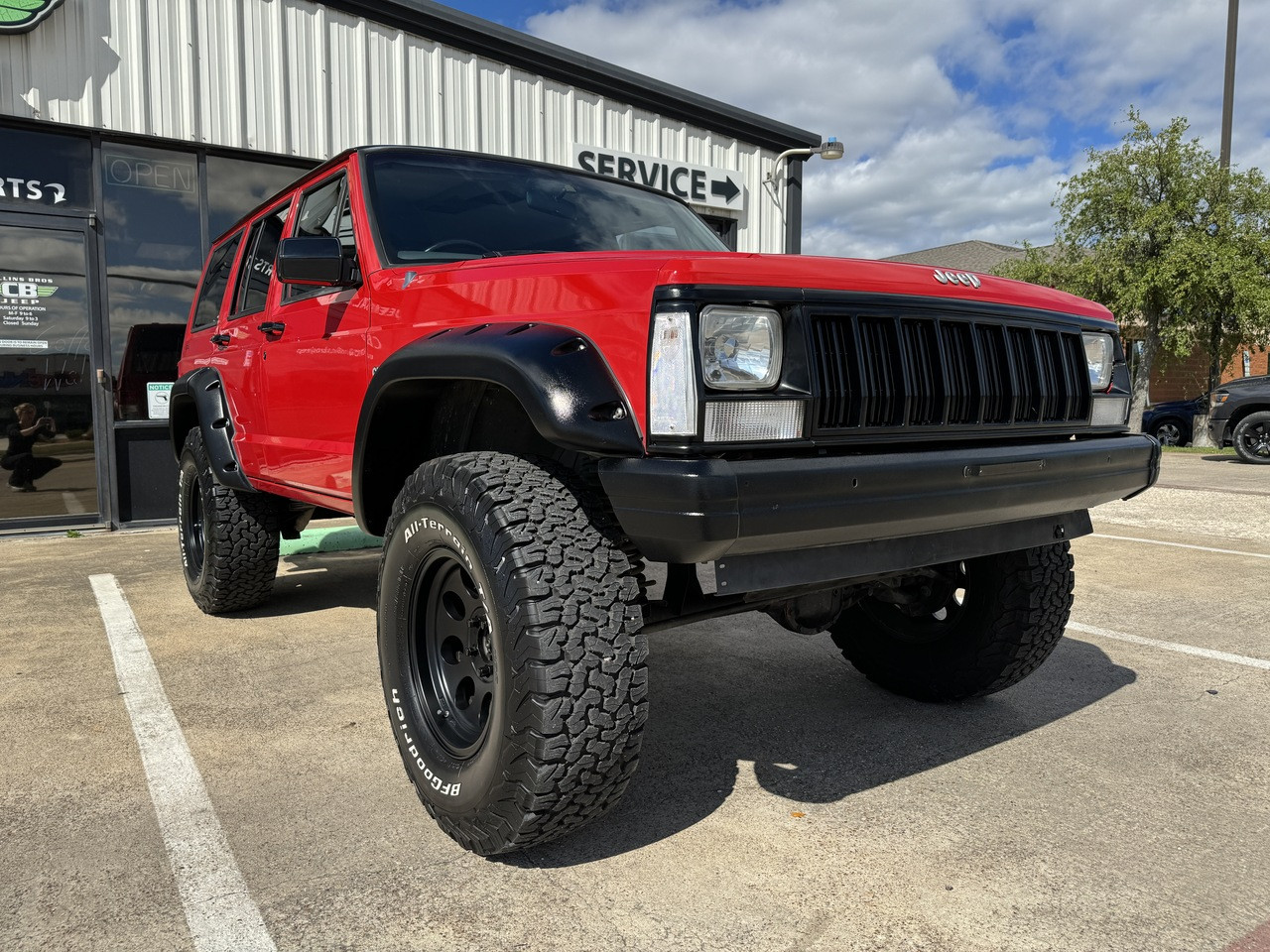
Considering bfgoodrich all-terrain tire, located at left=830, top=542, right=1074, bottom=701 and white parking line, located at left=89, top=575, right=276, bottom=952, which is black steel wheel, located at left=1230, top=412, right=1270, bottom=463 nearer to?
bfgoodrich all-terrain tire, located at left=830, top=542, right=1074, bottom=701

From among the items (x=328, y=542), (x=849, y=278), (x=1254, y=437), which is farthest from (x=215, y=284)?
(x=1254, y=437)

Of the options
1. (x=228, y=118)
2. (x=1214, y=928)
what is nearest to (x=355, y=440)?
(x=1214, y=928)

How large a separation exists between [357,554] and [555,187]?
13.3 ft

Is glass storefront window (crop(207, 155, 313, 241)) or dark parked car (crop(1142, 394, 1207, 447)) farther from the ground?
glass storefront window (crop(207, 155, 313, 241))

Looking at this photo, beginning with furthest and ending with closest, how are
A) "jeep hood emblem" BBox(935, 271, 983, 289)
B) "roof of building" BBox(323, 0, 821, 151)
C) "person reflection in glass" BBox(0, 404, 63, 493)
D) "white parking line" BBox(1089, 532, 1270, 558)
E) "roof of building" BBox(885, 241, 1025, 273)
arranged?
"roof of building" BBox(885, 241, 1025, 273)
"roof of building" BBox(323, 0, 821, 151)
"person reflection in glass" BBox(0, 404, 63, 493)
"white parking line" BBox(1089, 532, 1270, 558)
"jeep hood emblem" BBox(935, 271, 983, 289)

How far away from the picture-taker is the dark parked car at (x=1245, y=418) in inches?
566

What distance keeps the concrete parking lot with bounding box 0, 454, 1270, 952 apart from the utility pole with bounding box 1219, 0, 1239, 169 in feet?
67.1

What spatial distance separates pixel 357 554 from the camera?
677 cm

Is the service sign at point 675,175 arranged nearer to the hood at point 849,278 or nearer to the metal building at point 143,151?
the metal building at point 143,151

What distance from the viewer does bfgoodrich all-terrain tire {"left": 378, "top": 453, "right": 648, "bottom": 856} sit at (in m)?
2.03

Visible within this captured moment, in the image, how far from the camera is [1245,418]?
14.5m

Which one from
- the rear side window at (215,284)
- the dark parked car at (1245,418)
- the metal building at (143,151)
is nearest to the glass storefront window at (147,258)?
the metal building at (143,151)

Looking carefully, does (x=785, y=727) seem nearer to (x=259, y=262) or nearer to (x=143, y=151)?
(x=259, y=262)

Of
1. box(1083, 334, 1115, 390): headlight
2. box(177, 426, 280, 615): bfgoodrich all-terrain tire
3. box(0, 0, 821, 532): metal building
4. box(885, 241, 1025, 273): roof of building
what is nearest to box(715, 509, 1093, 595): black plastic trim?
box(1083, 334, 1115, 390): headlight
